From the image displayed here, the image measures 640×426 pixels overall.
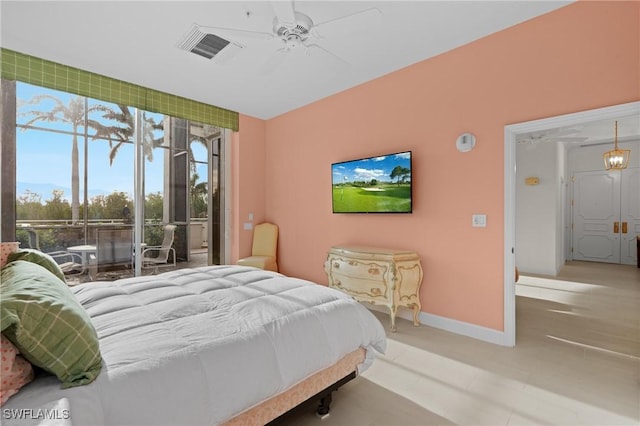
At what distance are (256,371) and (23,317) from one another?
85 cm

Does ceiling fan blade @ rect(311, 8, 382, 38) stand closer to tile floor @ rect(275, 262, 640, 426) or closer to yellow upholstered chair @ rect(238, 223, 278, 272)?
tile floor @ rect(275, 262, 640, 426)

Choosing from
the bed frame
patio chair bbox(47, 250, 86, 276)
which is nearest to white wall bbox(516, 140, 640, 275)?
the bed frame

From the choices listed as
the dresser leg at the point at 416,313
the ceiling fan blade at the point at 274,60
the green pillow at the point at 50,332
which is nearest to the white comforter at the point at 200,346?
the green pillow at the point at 50,332

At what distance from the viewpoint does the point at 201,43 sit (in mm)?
2889

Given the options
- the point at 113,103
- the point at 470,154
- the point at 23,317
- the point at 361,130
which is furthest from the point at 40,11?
the point at 470,154

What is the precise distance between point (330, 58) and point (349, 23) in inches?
17.0

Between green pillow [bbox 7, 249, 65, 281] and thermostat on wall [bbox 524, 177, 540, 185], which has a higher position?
thermostat on wall [bbox 524, 177, 540, 185]

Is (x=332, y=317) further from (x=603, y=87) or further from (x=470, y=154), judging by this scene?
(x=603, y=87)

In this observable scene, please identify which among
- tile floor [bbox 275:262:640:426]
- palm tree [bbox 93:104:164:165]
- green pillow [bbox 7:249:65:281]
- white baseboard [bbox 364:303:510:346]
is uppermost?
palm tree [bbox 93:104:164:165]

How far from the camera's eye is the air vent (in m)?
2.75

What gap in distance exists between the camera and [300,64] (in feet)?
11.0

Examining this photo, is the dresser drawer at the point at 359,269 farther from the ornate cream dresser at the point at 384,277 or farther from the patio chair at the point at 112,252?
the patio chair at the point at 112,252

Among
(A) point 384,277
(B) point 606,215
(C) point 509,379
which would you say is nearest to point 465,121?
(A) point 384,277

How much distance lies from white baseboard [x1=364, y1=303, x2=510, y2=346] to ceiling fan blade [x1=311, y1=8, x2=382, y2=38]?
112 inches
